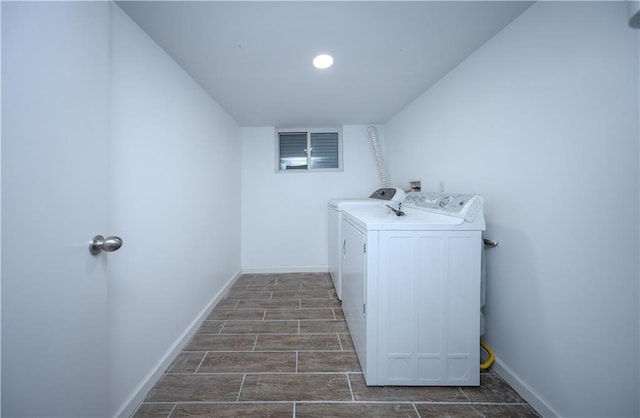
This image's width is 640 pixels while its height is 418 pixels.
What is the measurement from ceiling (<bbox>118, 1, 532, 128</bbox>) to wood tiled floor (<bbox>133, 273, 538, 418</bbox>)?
6.56 feet

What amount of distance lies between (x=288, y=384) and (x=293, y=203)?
2121 millimetres

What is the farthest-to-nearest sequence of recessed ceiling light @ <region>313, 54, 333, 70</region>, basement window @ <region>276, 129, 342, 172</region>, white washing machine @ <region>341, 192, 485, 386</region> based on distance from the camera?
basement window @ <region>276, 129, 342, 172</region> < recessed ceiling light @ <region>313, 54, 333, 70</region> < white washing machine @ <region>341, 192, 485, 386</region>

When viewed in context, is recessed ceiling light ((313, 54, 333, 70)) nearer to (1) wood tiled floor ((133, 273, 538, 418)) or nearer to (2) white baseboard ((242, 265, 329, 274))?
(1) wood tiled floor ((133, 273, 538, 418))

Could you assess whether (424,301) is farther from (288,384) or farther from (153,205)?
(153,205)

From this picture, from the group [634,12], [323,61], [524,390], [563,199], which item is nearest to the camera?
[634,12]

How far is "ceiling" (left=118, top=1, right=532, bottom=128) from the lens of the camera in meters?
1.11

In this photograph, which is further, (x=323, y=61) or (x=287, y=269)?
(x=287, y=269)

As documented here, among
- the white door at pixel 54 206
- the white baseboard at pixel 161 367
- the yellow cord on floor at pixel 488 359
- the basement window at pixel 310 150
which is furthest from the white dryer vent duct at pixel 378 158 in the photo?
A: the white door at pixel 54 206

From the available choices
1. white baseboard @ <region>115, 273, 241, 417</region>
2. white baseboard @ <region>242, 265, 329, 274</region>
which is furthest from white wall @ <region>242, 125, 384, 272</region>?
white baseboard @ <region>115, 273, 241, 417</region>

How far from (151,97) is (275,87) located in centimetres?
95

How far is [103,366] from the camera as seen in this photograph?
83 cm

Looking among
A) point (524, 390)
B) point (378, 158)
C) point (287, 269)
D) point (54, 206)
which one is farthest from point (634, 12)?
point (287, 269)

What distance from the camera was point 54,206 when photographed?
653 mm

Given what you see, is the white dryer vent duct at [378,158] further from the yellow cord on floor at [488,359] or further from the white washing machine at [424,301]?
the yellow cord on floor at [488,359]
